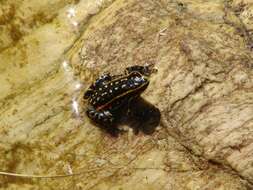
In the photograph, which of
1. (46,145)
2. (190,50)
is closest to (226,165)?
(190,50)

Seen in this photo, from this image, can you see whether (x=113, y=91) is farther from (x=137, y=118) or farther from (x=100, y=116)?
(x=137, y=118)

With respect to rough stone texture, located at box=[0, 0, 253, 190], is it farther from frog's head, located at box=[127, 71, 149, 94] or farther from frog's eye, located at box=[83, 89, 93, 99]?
frog's head, located at box=[127, 71, 149, 94]

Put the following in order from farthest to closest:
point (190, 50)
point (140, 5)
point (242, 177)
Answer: point (140, 5) → point (190, 50) → point (242, 177)

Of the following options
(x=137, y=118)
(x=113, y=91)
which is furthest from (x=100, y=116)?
(x=137, y=118)

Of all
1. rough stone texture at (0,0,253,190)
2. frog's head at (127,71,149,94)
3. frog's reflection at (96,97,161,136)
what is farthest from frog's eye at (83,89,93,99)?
frog's head at (127,71,149,94)

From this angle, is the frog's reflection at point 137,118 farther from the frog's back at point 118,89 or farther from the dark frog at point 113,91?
the frog's back at point 118,89

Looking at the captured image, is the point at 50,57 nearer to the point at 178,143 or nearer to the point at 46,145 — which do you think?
the point at 46,145
